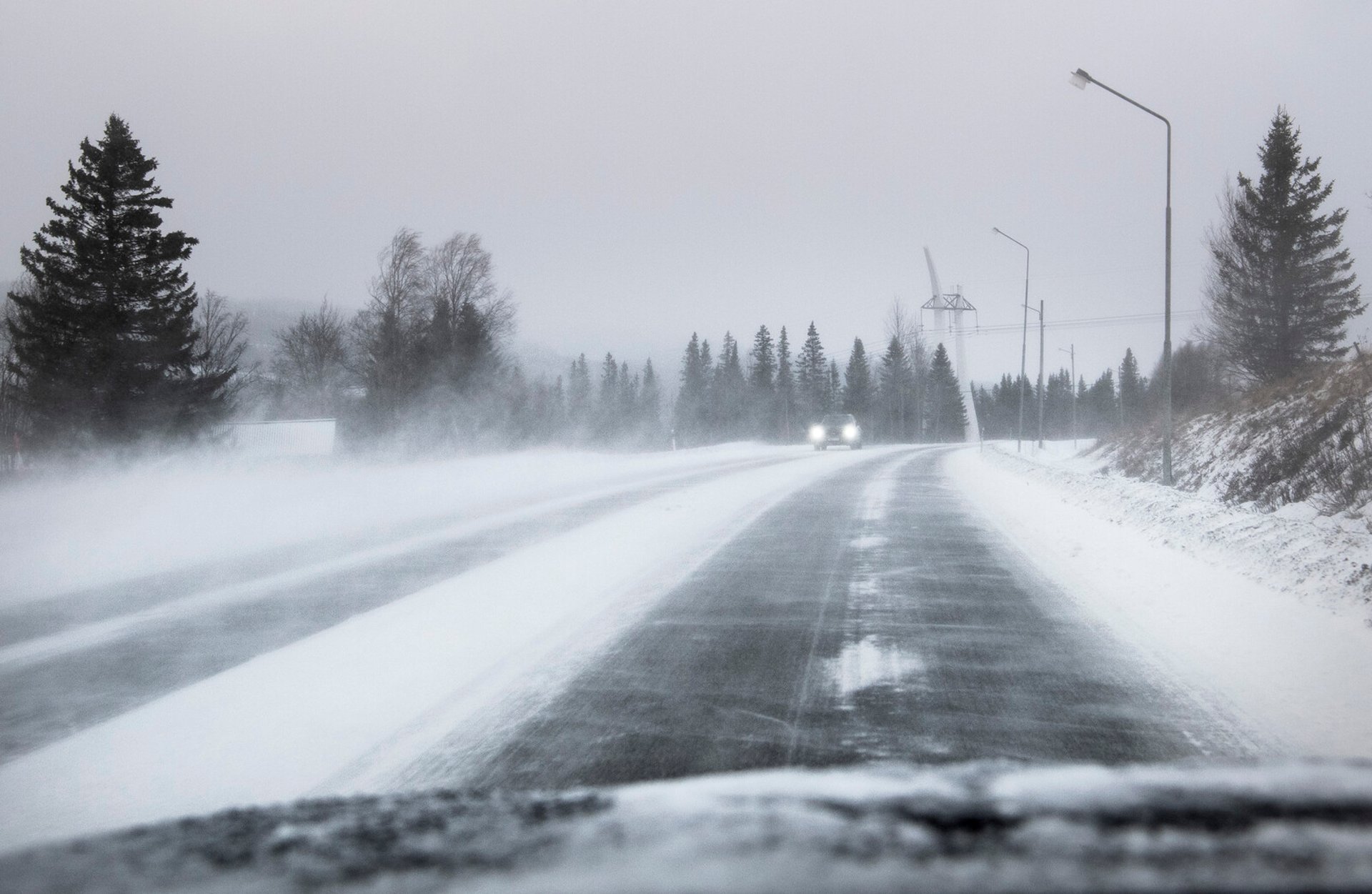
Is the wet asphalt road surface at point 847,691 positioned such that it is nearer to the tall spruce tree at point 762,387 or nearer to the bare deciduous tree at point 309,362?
the bare deciduous tree at point 309,362

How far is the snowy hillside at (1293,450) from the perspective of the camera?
12.1 metres

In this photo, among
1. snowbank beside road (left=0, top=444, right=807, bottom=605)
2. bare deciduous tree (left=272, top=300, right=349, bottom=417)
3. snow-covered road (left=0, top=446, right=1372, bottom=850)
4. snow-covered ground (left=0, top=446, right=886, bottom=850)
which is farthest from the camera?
bare deciduous tree (left=272, top=300, right=349, bottom=417)

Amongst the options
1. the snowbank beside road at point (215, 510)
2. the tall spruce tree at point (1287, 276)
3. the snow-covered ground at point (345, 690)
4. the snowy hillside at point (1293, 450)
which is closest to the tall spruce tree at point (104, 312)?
the snowbank beside road at point (215, 510)

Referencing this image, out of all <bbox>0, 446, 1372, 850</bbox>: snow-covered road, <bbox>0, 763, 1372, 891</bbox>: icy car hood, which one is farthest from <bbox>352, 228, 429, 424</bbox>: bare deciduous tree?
<bbox>0, 763, 1372, 891</bbox>: icy car hood

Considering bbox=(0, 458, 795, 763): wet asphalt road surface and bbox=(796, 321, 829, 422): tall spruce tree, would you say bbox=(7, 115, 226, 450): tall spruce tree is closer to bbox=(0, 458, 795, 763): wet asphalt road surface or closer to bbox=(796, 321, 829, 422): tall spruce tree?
bbox=(0, 458, 795, 763): wet asphalt road surface

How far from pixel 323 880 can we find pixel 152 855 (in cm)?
31

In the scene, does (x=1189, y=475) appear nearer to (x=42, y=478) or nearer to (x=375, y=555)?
(x=375, y=555)

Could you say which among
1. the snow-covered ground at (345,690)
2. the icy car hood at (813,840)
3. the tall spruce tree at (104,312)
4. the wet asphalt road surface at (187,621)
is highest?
the tall spruce tree at (104,312)

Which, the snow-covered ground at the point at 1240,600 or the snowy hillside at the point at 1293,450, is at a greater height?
the snowy hillside at the point at 1293,450

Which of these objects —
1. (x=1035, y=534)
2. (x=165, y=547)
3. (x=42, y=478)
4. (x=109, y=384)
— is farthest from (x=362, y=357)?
(x=1035, y=534)

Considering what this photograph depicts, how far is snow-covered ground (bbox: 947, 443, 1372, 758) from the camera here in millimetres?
4402

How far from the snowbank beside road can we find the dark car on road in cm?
2506

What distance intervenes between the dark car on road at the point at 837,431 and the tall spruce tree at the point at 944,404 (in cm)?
7489

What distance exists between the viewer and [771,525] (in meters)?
12.8
